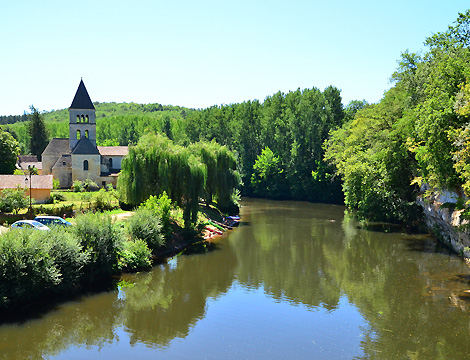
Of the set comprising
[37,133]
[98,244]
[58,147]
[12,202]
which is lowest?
[98,244]

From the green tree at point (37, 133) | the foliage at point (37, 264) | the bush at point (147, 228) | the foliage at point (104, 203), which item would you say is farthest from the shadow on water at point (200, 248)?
the green tree at point (37, 133)

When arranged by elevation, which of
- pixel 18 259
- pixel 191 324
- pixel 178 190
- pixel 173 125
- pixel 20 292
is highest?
pixel 173 125

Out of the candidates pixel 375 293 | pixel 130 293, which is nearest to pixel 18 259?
pixel 130 293

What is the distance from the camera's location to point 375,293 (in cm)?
2464

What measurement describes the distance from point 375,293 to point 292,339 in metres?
8.03

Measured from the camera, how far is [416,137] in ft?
108

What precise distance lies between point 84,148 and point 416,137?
4828cm

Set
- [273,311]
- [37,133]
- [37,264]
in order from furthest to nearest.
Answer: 1. [37,133]
2. [273,311]
3. [37,264]

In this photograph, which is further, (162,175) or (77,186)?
(77,186)

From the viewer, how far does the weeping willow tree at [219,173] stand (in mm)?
47750

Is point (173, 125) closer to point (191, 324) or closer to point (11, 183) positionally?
point (11, 183)

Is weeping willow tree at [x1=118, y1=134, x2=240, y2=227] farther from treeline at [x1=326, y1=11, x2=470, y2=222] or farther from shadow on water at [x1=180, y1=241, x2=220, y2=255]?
treeline at [x1=326, y1=11, x2=470, y2=222]

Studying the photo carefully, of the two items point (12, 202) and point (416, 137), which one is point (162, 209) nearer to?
point (12, 202)

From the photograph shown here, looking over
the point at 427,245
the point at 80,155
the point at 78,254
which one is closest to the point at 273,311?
the point at 78,254
